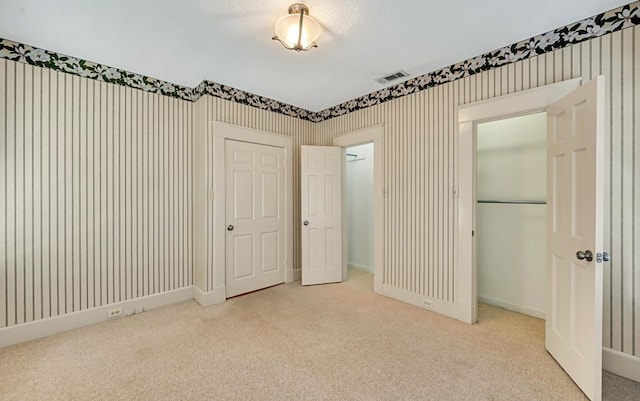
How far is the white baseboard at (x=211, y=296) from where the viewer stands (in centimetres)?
315

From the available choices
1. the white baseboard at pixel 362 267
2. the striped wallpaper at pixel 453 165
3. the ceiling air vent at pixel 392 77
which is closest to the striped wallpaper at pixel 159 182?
the striped wallpaper at pixel 453 165

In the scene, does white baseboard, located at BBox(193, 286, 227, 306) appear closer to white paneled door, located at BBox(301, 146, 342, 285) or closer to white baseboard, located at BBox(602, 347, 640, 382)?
white paneled door, located at BBox(301, 146, 342, 285)

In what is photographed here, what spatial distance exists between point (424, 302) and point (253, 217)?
2.38 metres

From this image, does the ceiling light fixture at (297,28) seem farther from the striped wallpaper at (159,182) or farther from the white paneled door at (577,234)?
the white paneled door at (577,234)

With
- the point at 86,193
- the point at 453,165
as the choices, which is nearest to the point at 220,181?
the point at 86,193

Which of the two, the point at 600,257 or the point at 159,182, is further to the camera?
the point at 159,182

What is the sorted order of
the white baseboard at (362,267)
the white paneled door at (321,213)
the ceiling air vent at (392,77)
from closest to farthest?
the ceiling air vent at (392,77)
the white paneled door at (321,213)
the white baseboard at (362,267)

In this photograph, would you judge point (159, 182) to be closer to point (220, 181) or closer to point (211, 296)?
point (220, 181)

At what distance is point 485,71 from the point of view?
8.50 ft

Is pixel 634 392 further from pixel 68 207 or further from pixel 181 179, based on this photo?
pixel 68 207

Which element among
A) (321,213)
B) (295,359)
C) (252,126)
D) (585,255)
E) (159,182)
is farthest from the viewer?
(321,213)

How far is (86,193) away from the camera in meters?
2.71

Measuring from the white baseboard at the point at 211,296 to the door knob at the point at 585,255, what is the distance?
335 centimetres

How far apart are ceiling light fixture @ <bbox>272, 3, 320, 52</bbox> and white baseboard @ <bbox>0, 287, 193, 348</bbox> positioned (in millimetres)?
3059
